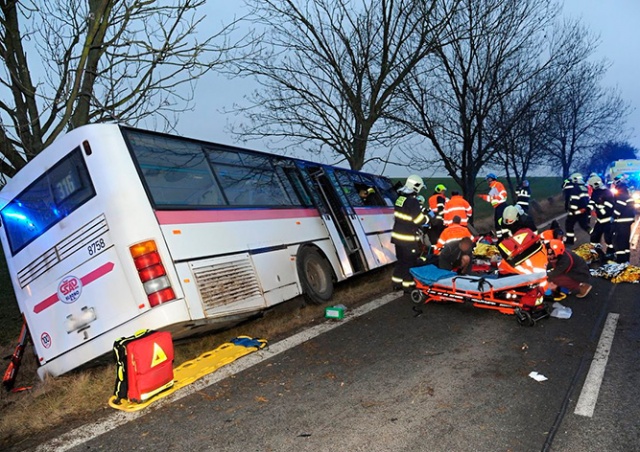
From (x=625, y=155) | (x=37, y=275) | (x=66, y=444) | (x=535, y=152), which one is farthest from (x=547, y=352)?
(x=625, y=155)

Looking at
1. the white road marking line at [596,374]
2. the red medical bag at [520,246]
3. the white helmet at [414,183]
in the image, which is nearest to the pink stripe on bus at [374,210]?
the white helmet at [414,183]

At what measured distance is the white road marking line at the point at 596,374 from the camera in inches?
123

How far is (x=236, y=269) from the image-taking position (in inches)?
196

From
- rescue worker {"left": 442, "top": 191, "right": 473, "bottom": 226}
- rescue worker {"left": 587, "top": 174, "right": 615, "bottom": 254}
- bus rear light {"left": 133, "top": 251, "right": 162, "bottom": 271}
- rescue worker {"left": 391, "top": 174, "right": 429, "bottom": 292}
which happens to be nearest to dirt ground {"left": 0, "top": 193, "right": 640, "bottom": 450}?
rescue worker {"left": 391, "top": 174, "right": 429, "bottom": 292}

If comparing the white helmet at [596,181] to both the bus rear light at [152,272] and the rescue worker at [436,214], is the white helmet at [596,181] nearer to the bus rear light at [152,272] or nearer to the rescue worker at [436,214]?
the rescue worker at [436,214]

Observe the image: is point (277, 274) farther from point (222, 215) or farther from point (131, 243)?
point (131, 243)

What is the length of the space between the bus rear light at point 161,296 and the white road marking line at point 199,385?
81 cm

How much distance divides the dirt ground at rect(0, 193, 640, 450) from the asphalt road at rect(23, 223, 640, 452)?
454 mm

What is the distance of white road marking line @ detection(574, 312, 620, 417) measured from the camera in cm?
313

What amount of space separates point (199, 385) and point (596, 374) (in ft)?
11.3

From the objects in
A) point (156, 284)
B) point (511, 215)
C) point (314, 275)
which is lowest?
point (511, 215)

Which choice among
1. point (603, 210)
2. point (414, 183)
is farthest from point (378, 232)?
point (603, 210)

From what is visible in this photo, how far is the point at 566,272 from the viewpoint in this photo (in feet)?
21.4

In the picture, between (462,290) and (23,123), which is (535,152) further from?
(23,123)
